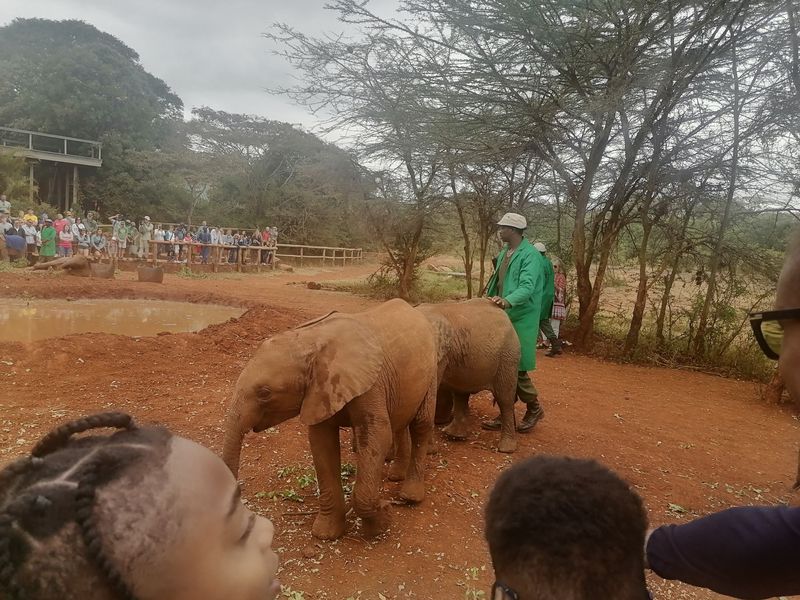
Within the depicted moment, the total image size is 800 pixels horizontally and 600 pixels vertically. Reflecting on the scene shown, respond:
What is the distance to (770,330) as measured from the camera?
152 cm

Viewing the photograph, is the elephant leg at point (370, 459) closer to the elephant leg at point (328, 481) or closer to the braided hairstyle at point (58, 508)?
the elephant leg at point (328, 481)

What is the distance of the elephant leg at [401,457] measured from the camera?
467 centimetres

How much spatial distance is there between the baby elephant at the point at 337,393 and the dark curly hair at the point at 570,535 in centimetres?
221

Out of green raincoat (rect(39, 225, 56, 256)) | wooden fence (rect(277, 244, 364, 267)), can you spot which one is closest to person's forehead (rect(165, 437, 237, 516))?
green raincoat (rect(39, 225, 56, 256))

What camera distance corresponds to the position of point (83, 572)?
2.77 ft

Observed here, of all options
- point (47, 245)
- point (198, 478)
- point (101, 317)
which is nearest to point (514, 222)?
point (198, 478)

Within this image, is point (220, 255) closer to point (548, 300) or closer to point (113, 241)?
point (113, 241)

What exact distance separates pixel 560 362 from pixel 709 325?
3.37 metres

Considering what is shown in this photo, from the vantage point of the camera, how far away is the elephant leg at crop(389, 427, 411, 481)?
15.3ft

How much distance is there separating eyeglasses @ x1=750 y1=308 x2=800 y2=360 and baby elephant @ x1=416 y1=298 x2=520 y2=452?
12.6 ft

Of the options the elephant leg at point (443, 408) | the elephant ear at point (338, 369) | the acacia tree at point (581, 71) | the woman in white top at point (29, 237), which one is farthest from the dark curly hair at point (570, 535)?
the woman in white top at point (29, 237)

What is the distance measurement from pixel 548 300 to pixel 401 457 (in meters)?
6.08

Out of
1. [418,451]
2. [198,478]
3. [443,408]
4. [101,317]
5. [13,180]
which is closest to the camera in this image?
[198,478]

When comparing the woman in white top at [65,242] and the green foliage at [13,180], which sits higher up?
the green foliage at [13,180]
